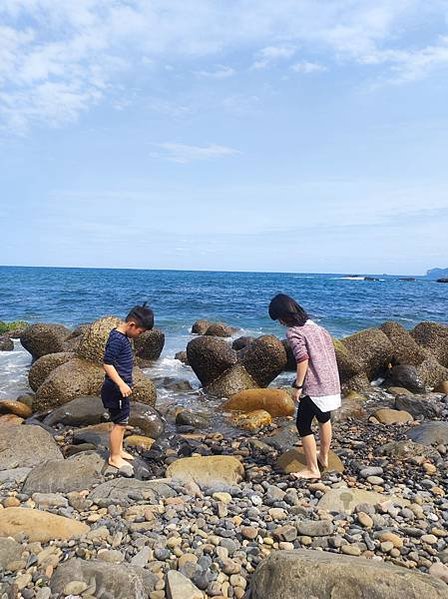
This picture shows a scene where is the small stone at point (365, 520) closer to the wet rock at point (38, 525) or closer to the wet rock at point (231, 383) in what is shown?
the wet rock at point (38, 525)

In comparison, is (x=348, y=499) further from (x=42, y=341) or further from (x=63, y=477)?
(x=42, y=341)

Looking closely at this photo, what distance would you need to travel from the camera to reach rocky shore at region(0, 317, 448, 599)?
3266 millimetres

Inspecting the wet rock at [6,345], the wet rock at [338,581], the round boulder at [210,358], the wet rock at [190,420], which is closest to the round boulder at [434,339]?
the round boulder at [210,358]

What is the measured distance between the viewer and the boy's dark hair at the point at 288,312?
5246mm

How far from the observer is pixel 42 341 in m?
14.6

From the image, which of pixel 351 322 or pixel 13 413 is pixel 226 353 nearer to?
pixel 13 413

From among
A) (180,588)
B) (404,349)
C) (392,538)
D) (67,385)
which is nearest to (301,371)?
(392,538)

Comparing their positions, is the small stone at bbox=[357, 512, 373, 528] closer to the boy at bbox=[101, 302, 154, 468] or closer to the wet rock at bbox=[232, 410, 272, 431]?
the boy at bbox=[101, 302, 154, 468]

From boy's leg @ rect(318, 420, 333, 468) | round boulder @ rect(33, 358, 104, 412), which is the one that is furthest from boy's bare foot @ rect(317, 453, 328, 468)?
round boulder @ rect(33, 358, 104, 412)

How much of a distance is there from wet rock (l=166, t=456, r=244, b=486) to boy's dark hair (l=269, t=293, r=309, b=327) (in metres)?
1.87

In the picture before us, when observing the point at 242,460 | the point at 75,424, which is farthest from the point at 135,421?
the point at 242,460

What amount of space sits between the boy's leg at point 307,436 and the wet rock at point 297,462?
221 millimetres

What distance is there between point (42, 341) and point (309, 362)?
11.3m

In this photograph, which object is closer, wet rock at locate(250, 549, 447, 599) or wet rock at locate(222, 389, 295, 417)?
wet rock at locate(250, 549, 447, 599)
